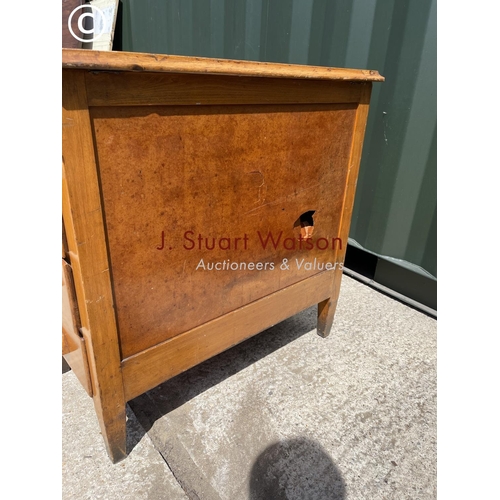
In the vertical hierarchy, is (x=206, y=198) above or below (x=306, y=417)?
above

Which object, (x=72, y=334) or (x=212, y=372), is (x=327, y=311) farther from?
(x=72, y=334)

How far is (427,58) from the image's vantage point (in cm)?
184

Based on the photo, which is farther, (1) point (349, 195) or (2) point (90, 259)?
(1) point (349, 195)

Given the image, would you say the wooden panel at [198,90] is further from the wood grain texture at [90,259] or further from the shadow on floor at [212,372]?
the shadow on floor at [212,372]

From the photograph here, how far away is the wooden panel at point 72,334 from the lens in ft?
3.59

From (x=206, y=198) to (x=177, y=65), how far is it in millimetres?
375

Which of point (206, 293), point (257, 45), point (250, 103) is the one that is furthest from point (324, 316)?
point (257, 45)

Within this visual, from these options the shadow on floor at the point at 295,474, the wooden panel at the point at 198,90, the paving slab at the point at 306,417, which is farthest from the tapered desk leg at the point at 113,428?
the wooden panel at the point at 198,90

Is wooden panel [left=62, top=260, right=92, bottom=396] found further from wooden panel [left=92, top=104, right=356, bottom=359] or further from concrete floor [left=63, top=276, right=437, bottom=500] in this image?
concrete floor [left=63, top=276, right=437, bottom=500]

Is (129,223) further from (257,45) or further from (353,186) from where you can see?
(257,45)

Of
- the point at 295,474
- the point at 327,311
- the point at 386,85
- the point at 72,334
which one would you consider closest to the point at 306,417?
the point at 295,474

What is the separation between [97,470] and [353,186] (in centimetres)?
137

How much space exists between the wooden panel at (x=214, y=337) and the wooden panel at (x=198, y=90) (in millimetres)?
715

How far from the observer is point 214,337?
54.7 inches
